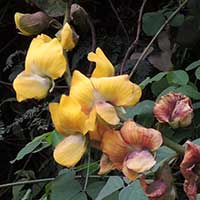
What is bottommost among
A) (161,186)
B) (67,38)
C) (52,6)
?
(52,6)

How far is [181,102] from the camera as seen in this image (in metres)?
0.68

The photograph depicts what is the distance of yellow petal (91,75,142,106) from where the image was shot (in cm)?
67

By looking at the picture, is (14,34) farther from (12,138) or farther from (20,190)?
(20,190)

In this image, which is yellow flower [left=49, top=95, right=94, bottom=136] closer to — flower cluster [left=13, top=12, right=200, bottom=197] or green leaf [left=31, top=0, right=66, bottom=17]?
flower cluster [left=13, top=12, right=200, bottom=197]

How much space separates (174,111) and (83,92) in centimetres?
9

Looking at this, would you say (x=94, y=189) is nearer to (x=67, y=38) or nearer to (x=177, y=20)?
(x=67, y=38)

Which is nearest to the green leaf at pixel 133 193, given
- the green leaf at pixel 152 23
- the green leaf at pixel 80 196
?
the green leaf at pixel 80 196

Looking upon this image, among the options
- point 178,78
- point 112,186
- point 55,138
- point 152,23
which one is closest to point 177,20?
point 152,23

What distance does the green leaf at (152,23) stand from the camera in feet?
5.06

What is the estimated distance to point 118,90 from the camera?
0.67 meters

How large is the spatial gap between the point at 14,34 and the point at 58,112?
52.4 inches

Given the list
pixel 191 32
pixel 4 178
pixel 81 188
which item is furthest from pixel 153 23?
pixel 4 178

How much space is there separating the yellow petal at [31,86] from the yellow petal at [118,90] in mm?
66

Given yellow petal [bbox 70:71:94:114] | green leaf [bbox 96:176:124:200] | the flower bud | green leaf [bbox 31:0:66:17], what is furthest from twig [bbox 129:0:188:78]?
yellow petal [bbox 70:71:94:114]
